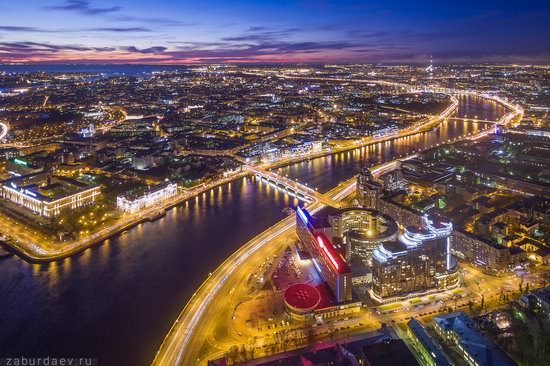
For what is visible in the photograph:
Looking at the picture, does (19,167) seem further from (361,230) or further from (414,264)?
(414,264)

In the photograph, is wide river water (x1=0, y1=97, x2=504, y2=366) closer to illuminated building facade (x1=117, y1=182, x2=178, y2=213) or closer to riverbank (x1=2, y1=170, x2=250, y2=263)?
riverbank (x1=2, y1=170, x2=250, y2=263)

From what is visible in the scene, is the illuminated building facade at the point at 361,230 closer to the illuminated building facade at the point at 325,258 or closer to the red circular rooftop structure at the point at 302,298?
the illuminated building facade at the point at 325,258

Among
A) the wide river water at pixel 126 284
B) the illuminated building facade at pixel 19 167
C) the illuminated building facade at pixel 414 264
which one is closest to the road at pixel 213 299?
the wide river water at pixel 126 284

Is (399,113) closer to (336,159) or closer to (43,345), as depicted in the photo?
(336,159)

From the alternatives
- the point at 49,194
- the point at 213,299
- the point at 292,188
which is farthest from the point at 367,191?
the point at 49,194
